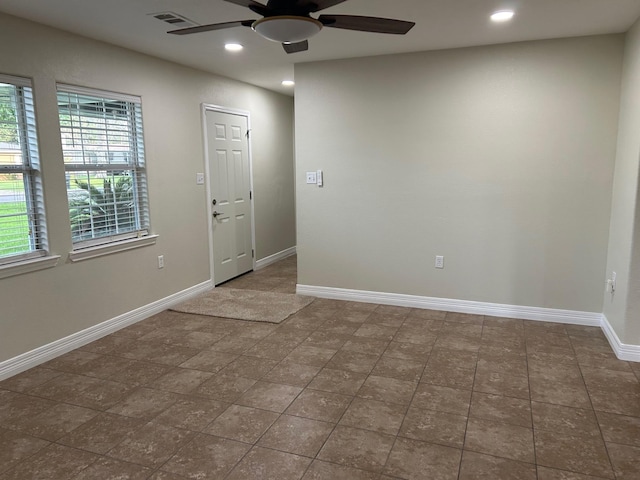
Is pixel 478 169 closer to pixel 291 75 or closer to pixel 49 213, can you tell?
pixel 291 75

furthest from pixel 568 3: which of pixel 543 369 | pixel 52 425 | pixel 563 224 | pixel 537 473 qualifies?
pixel 52 425

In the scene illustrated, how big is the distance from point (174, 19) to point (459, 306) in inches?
132

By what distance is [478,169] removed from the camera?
4.05 m

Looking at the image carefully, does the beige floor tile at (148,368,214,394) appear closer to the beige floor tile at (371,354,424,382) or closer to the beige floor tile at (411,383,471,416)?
the beige floor tile at (371,354,424,382)

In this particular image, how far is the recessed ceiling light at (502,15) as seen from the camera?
299 centimetres

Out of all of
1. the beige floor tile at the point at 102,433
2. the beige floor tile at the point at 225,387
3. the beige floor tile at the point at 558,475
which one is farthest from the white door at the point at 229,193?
the beige floor tile at the point at 558,475

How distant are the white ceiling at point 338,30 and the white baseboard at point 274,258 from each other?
2.75 meters

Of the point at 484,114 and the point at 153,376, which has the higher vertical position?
the point at 484,114

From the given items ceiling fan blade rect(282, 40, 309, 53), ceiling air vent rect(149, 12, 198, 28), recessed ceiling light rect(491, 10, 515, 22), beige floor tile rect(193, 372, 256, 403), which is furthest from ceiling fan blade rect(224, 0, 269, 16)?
beige floor tile rect(193, 372, 256, 403)

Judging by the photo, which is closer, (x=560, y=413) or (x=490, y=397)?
(x=560, y=413)

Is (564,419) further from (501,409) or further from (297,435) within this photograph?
(297,435)

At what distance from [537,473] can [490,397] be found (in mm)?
688

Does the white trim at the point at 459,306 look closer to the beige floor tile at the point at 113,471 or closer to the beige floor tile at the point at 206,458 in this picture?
the beige floor tile at the point at 206,458

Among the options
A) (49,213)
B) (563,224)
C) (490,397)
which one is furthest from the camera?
(563,224)
